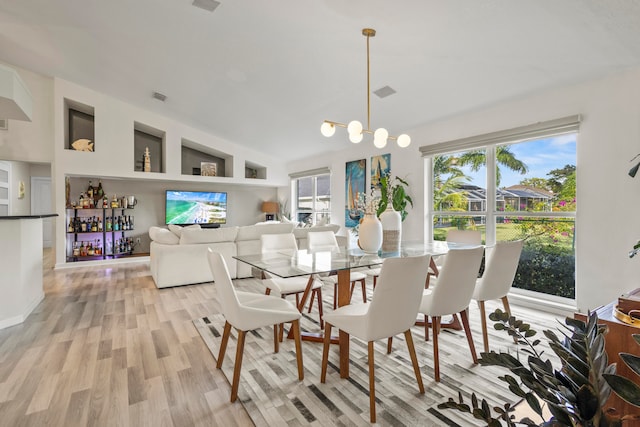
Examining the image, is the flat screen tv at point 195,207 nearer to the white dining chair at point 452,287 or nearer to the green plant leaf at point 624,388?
the white dining chair at point 452,287

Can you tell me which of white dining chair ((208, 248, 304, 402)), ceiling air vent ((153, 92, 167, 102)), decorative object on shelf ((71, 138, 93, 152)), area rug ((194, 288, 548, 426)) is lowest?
area rug ((194, 288, 548, 426))

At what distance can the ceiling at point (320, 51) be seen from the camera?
2537mm

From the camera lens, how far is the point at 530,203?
3750 mm

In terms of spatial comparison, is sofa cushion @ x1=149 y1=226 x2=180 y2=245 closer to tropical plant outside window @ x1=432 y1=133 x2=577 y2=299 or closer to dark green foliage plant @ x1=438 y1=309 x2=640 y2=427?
tropical plant outside window @ x1=432 y1=133 x2=577 y2=299

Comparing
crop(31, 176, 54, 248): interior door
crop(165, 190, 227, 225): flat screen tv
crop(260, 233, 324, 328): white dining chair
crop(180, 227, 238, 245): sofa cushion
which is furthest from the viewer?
crop(31, 176, 54, 248): interior door

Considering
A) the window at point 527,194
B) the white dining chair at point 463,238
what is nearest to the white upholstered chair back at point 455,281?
the white dining chair at point 463,238

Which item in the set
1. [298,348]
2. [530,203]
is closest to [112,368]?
[298,348]

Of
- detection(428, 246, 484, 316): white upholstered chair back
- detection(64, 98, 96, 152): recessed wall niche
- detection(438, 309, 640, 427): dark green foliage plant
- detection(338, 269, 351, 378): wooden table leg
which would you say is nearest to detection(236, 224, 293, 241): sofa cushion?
detection(338, 269, 351, 378): wooden table leg

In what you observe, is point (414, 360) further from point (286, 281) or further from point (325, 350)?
point (286, 281)

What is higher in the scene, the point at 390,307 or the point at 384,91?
the point at 384,91

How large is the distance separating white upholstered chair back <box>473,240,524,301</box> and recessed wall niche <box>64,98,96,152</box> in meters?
6.88

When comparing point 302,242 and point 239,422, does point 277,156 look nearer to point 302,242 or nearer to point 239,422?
point 302,242

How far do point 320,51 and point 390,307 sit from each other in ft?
9.49

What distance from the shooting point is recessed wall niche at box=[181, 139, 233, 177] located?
25.7ft
